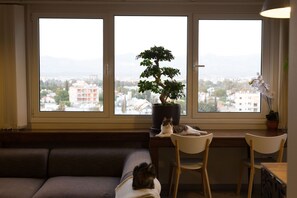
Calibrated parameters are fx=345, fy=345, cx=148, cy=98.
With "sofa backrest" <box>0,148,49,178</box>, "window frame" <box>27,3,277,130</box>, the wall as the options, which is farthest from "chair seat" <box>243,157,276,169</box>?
the wall

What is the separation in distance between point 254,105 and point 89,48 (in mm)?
2177

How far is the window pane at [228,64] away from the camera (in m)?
4.27

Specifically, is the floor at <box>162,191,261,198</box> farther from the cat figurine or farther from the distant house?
the distant house

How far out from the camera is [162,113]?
3.83 metres

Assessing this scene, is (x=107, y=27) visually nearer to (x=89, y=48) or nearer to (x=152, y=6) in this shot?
(x=89, y=48)

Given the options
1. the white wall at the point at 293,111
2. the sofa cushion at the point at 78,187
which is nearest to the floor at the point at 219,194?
the sofa cushion at the point at 78,187

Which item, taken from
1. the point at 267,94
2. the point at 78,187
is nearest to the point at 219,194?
the point at 267,94

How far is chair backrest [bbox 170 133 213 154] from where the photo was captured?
134 inches

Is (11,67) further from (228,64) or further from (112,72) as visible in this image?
(228,64)

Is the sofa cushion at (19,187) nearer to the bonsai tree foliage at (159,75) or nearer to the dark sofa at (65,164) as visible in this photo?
the dark sofa at (65,164)

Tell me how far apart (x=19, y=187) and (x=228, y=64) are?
2.76 metres

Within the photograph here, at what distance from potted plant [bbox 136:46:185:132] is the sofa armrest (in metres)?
0.41

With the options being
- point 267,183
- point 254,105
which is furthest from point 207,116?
point 267,183

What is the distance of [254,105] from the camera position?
4336 millimetres
